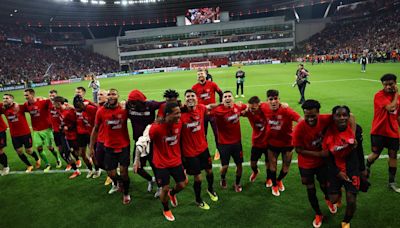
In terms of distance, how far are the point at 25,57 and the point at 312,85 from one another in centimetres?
5812

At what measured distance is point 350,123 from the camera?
13.7ft

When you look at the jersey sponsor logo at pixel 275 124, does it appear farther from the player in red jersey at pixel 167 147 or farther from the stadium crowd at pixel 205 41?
the stadium crowd at pixel 205 41

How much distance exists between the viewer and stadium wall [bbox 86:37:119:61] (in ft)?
256

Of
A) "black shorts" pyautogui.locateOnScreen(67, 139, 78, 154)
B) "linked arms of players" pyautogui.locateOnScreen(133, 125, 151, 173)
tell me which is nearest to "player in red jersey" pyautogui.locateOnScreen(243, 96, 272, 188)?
"linked arms of players" pyautogui.locateOnScreen(133, 125, 151, 173)

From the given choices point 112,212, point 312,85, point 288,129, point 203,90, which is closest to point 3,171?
point 112,212

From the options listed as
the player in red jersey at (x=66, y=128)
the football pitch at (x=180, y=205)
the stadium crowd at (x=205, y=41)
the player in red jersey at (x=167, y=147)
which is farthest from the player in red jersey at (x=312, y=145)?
Answer: the stadium crowd at (x=205, y=41)

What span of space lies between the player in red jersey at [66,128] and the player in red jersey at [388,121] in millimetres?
6899

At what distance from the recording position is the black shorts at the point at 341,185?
411 cm

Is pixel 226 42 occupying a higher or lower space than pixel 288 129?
higher

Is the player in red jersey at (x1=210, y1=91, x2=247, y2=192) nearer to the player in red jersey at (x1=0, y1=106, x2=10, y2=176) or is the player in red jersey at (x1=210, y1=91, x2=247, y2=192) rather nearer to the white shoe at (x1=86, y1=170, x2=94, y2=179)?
the white shoe at (x1=86, y1=170, x2=94, y2=179)

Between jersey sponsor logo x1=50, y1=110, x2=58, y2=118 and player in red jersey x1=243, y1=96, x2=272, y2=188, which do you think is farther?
jersey sponsor logo x1=50, y1=110, x2=58, y2=118

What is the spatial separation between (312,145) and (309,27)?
74078mm

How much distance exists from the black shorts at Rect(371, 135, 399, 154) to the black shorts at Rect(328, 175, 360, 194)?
1.82 m

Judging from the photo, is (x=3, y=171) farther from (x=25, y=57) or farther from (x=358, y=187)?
(x=25, y=57)
